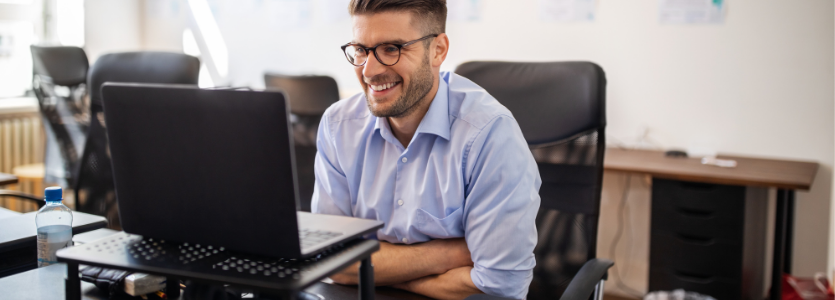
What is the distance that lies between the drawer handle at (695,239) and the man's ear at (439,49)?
1395 millimetres

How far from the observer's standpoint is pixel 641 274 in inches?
113

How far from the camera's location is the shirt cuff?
3.81 feet

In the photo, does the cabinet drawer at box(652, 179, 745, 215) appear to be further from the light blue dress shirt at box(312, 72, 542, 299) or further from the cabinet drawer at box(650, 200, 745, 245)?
the light blue dress shirt at box(312, 72, 542, 299)

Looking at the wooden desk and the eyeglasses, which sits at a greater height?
the eyeglasses

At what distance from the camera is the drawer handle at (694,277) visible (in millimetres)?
2277

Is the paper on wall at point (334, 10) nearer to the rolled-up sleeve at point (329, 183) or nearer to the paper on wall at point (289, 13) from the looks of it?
the paper on wall at point (289, 13)

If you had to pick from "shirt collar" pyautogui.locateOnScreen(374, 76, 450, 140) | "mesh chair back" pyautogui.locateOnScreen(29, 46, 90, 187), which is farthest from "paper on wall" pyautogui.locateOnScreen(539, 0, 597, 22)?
"mesh chair back" pyautogui.locateOnScreen(29, 46, 90, 187)

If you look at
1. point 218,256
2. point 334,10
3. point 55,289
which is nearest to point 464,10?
point 334,10

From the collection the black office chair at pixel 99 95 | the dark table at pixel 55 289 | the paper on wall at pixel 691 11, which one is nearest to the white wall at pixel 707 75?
the paper on wall at pixel 691 11

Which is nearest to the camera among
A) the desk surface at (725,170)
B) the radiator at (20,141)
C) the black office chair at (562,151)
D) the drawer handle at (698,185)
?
the black office chair at (562,151)

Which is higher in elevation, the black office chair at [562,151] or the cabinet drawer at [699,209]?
the black office chair at [562,151]

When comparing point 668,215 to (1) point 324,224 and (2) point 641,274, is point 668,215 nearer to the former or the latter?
(2) point 641,274

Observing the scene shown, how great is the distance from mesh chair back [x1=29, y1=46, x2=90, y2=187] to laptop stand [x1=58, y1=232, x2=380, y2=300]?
2.08 m

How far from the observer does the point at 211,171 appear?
738 mm
